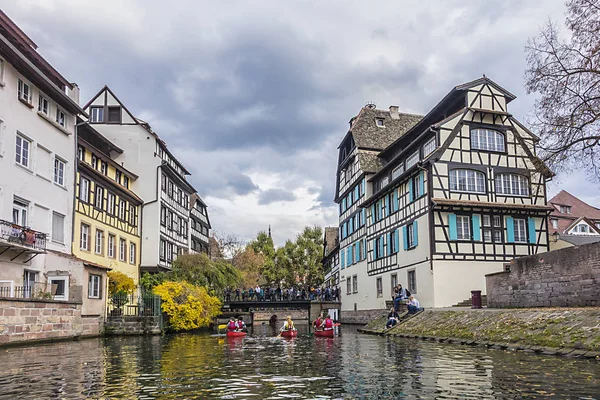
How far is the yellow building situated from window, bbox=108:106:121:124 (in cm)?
264

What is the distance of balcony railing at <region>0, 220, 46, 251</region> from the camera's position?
78.9 feet

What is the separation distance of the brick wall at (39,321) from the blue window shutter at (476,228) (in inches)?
883

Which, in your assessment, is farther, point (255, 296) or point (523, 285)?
point (255, 296)

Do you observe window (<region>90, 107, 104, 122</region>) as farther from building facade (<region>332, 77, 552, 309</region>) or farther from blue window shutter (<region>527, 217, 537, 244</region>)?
blue window shutter (<region>527, 217, 537, 244</region>)

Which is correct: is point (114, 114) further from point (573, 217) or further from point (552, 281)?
point (573, 217)

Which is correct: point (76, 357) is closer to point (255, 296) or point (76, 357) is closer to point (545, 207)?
point (545, 207)

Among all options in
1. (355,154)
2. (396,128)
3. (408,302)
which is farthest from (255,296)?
(408,302)

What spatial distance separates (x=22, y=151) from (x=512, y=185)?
28152mm

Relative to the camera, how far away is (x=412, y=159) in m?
39.6

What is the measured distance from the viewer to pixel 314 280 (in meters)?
84.6

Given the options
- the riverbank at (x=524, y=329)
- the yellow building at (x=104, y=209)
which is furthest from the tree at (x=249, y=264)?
the riverbank at (x=524, y=329)

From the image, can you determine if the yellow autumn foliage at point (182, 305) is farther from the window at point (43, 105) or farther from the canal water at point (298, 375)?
the canal water at point (298, 375)

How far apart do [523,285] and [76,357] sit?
17.9m

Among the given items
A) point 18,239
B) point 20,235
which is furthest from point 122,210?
point 18,239
